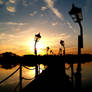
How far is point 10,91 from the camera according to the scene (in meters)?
11.3

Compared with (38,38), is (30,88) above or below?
below

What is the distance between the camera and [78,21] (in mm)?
5418

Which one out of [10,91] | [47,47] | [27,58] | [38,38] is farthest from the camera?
[27,58]

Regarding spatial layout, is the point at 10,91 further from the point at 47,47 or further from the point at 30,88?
the point at 47,47

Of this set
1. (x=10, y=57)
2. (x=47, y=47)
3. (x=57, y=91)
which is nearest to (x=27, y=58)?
(x=10, y=57)

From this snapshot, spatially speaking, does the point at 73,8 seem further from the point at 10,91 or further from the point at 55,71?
the point at 10,91

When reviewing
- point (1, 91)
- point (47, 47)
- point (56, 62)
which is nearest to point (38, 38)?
point (56, 62)

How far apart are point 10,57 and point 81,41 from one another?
73.1 metres

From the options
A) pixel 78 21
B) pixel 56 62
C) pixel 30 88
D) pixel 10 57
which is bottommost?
pixel 10 57

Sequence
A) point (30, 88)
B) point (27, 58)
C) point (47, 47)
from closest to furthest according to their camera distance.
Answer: point (30, 88), point (47, 47), point (27, 58)

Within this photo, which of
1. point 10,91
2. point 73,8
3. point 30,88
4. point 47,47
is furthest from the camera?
point 47,47

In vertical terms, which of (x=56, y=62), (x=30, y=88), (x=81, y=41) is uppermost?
(x=81, y=41)

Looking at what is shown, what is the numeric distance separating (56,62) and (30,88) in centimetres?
428

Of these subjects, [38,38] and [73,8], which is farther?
[38,38]
